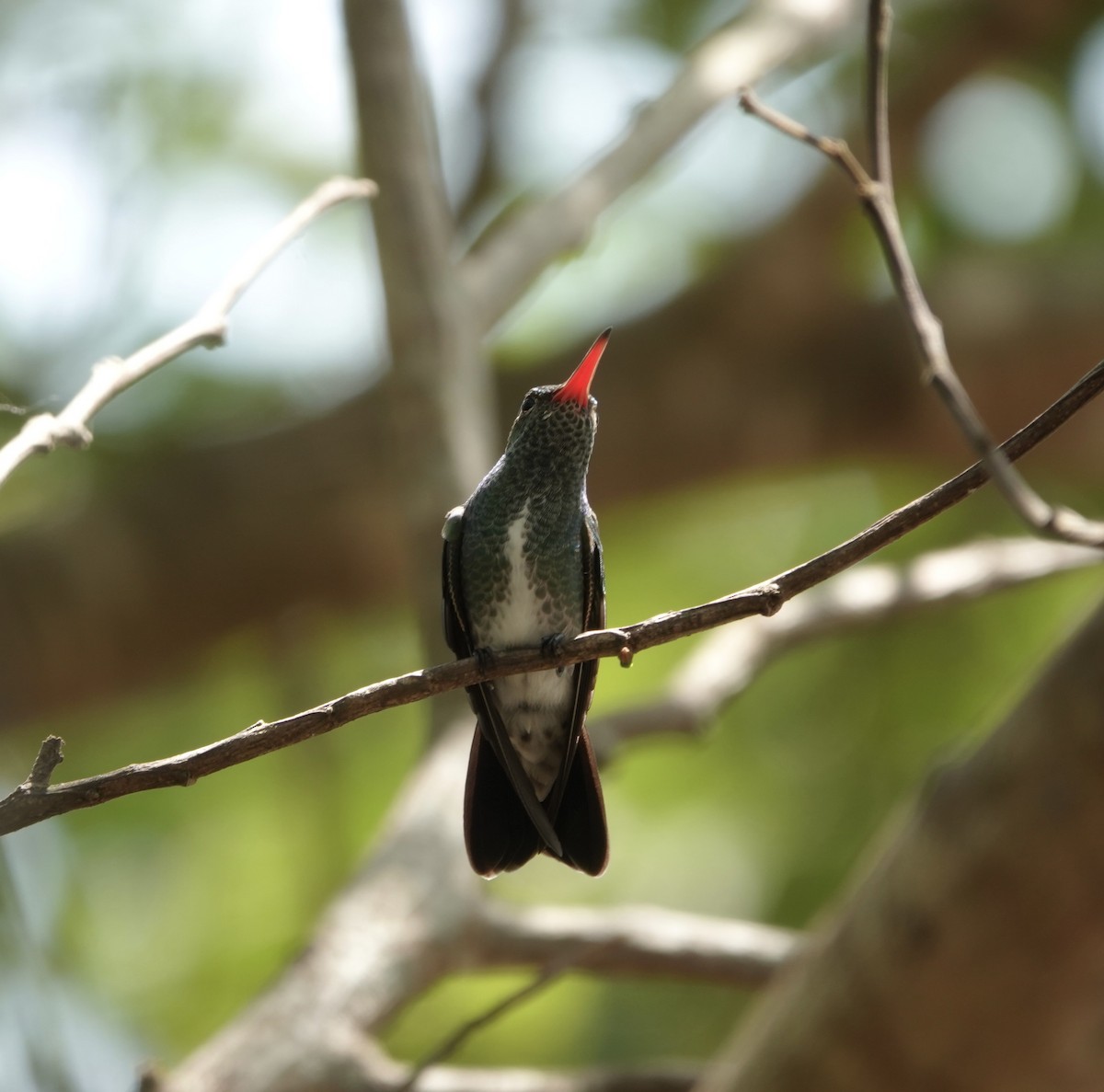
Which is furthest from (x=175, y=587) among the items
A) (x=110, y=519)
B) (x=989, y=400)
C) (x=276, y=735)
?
(x=276, y=735)

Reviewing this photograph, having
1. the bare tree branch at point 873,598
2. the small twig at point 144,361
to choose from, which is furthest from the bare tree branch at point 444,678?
the bare tree branch at point 873,598

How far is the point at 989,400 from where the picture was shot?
6.58 meters

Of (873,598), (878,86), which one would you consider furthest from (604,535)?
(878,86)

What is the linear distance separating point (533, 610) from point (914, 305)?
4.98ft

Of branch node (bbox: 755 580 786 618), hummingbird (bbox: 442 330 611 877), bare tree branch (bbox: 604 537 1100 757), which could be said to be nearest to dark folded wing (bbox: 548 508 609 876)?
hummingbird (bbox: 442 330 611 877)

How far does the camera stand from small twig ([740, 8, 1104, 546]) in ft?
4.59

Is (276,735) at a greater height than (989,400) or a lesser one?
lesser

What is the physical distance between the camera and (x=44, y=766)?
5.76ft

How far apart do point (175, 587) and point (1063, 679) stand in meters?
4.35

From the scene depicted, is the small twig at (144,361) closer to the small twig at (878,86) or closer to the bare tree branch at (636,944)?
the small twig at (878,86)

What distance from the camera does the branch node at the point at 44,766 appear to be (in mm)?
1718

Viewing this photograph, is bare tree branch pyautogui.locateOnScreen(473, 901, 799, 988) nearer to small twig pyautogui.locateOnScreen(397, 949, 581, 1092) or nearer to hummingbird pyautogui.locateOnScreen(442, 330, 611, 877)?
small twig pyautogui.locateOnScreen(397, 949, 581, 1092)

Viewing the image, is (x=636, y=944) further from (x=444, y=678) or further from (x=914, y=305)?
(x=914, y=305)

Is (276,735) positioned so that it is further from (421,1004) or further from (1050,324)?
(1050,324)
